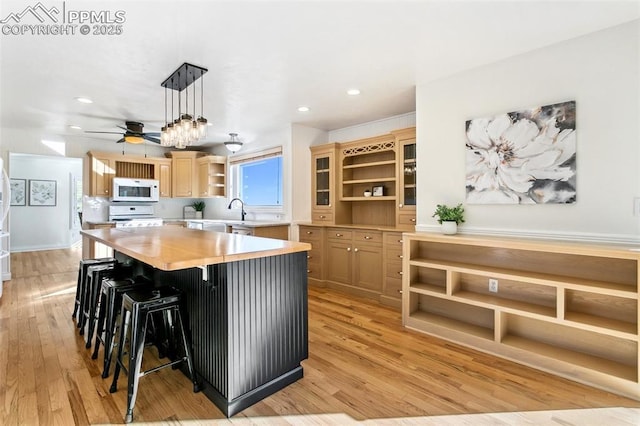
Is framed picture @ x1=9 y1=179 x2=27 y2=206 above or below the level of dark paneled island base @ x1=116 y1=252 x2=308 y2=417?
above

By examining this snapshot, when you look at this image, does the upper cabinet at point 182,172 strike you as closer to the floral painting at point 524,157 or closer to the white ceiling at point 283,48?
the white ceiling at point 283,48

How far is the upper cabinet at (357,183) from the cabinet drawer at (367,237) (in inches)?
11.7

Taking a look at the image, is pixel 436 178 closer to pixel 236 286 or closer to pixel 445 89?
pixel 445 89

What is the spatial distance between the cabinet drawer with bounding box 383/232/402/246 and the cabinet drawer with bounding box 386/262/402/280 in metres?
0.21

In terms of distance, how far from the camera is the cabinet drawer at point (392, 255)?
3.70 m

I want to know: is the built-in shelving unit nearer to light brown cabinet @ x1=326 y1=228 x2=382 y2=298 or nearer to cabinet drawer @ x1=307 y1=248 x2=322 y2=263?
light brown cabinet @ x1=326 y1=228 x2=382 y2=298

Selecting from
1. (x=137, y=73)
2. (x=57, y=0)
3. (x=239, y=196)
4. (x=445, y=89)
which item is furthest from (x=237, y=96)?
(x=239, y=196)

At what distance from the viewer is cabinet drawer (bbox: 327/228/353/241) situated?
14.1 ft

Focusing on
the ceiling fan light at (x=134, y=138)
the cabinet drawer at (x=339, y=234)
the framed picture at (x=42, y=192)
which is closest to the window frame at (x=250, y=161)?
the cabinet drawer at (x=339, y=234)

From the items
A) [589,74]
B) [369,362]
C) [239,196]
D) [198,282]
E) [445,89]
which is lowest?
[369,362]

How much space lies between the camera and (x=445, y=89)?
10.1 ft

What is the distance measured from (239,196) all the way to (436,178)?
13.8 ft

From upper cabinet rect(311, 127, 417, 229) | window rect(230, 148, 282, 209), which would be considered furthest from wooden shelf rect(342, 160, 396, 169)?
window rect(230, 148, 282, 209)

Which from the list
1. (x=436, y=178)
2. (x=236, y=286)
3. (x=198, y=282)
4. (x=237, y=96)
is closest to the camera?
(x=236, y=286)
